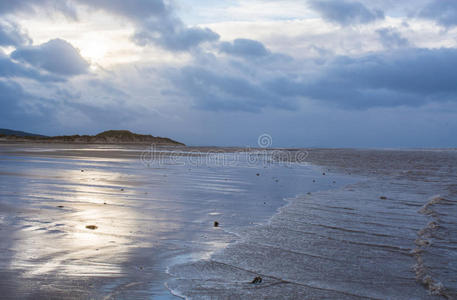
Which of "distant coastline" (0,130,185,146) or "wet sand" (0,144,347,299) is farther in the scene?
"distant coastline" (0,130,185,146)

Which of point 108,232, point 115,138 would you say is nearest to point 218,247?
point 108,232

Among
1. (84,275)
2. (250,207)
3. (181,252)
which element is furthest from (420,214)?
(84,275)

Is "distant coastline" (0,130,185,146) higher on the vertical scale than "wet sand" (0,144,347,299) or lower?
higher

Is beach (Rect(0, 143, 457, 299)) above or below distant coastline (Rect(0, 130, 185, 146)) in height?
below

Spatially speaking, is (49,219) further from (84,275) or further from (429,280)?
(429,280)

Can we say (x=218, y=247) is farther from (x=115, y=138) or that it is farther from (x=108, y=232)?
(x=115, y=138)

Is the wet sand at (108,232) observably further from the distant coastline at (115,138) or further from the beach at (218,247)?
the distant coastline at (115,138)

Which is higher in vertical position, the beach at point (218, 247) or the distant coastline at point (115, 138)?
the distant coastline at point (115, 138)

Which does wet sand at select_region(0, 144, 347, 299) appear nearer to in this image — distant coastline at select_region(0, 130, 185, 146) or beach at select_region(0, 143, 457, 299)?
beach at select_region(0, 143, 457, 299)

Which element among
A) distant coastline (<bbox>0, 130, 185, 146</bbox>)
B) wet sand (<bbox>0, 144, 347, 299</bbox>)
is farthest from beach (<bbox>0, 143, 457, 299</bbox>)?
distant coastline (<bbox>0, 130, 185, 146</bbox>)

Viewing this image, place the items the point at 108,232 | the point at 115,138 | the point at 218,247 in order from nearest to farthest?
the point at 218,247 → the point at 108,232 → the point at 115,138

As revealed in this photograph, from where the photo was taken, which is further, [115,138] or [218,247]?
[115,138]

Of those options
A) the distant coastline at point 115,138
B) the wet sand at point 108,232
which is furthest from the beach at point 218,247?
the distant coastline at point 115,138

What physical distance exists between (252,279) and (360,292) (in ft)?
4.18
